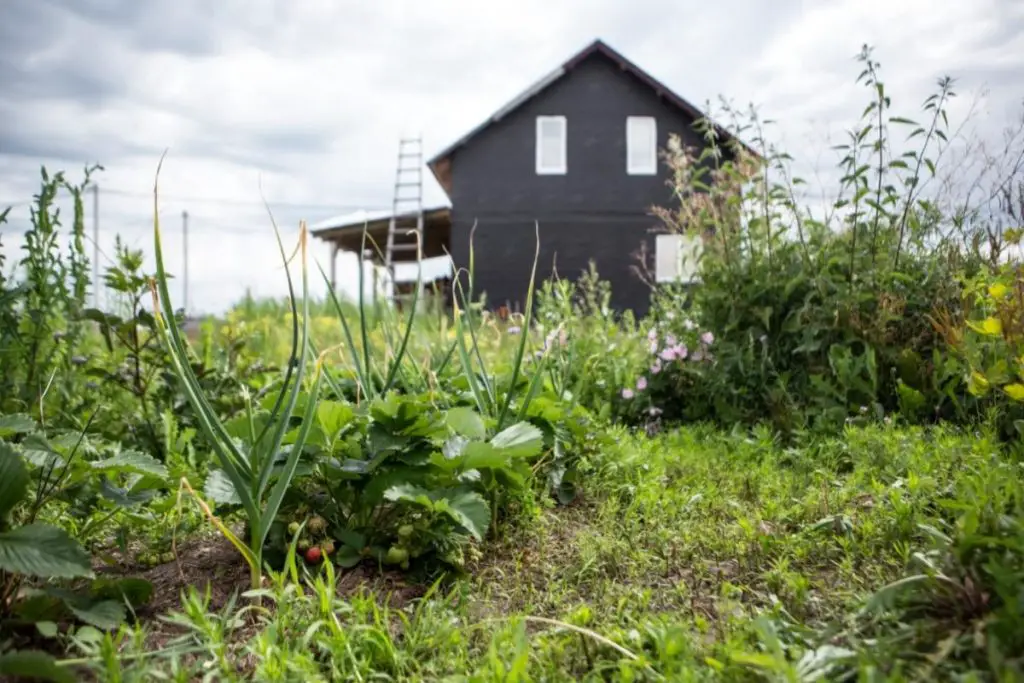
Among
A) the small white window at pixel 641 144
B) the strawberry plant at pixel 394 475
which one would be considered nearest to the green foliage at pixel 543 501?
→ the strawberry plant at pixel 394 475

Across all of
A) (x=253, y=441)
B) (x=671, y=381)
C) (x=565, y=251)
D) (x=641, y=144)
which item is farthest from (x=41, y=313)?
(x=641, y=144)

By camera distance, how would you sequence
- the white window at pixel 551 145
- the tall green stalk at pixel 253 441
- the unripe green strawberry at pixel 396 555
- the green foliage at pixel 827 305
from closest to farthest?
the tall green stalk at pixel 253 441 → the unripe green strawberry at pixel 396 555 → the green foliage at pixel 827 305 → the white window at pixel 551 145

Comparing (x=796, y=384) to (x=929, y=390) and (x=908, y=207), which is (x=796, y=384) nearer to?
(x=929, y=390)

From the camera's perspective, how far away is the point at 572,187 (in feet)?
49.2

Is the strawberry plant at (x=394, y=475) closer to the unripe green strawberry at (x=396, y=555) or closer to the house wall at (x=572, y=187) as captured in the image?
the unripe green strawberry at (x=396, y=555)

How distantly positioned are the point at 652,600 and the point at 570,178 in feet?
44.2

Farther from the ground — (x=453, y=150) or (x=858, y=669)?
(x=453, y=150)

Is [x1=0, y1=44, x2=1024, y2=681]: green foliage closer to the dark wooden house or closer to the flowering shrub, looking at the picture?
the flowering shrub

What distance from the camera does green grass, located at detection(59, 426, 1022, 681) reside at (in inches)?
62.4

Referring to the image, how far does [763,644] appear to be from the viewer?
1.60 metres

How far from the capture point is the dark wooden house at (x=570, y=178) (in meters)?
14.8

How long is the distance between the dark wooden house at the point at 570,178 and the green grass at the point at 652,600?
1203 cm

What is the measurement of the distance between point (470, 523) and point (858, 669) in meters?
0.87

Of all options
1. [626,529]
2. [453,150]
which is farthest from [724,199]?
[453,150]
